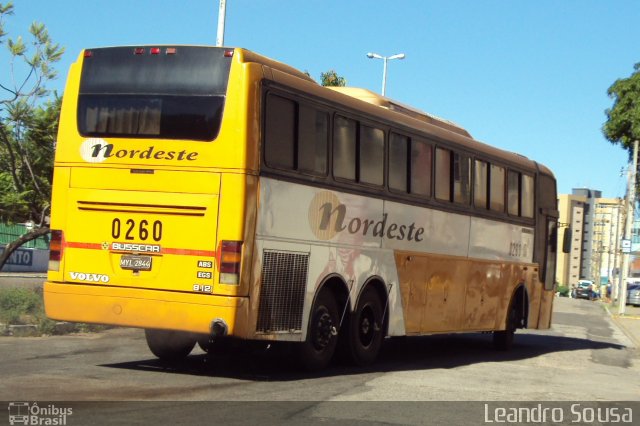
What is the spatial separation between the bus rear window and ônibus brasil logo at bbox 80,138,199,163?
12 centimetres

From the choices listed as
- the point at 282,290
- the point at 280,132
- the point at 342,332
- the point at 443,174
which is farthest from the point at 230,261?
the point at 443,174

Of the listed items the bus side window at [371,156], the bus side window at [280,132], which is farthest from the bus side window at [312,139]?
the bus side window at [371,156]

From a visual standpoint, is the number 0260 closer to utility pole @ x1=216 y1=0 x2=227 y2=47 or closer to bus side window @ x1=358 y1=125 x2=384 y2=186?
bus side window @ x1=358 y1=125 x2=384 y2=186

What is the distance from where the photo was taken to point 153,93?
465 inches

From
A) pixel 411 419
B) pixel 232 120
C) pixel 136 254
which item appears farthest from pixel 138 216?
pixel 411 419

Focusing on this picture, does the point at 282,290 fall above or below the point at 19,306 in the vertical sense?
above

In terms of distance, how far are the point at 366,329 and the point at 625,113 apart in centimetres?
3289

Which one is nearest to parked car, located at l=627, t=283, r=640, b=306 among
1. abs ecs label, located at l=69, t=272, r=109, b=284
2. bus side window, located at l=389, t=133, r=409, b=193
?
bus side window, located at l=389, t=133, r=409, b=193

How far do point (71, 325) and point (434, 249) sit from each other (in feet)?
20.5

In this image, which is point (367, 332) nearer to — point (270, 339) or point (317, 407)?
point (270, 339)

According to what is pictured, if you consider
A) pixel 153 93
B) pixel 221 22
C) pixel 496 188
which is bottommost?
pixel 496 188

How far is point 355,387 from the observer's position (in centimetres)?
1169

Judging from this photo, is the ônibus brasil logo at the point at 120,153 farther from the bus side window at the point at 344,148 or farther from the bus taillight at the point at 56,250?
the bus side window at the point at 344,148

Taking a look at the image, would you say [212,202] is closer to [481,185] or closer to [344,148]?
[344,148]
